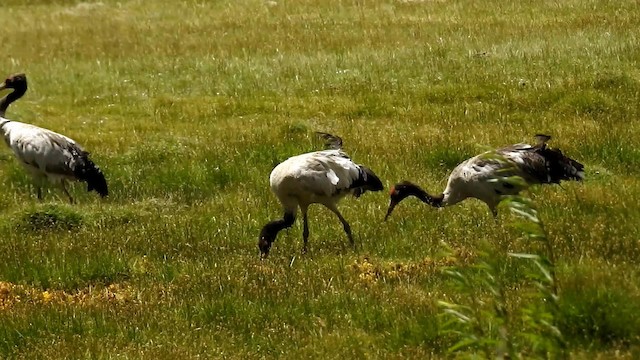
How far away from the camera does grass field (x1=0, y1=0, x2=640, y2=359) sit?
305 inches

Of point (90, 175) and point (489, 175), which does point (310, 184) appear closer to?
point (489, 175)

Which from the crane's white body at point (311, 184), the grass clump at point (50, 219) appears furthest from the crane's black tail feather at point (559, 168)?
the grass clump at point (50, 219)

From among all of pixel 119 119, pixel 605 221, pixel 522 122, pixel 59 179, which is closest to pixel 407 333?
pixel 605 221

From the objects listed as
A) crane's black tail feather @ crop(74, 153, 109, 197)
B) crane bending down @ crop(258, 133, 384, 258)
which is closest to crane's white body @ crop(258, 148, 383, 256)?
crane bending down @ crop(258, 133, 384, 258)

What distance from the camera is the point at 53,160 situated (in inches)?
→ 499

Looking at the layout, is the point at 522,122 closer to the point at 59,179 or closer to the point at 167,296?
the point at 59,179

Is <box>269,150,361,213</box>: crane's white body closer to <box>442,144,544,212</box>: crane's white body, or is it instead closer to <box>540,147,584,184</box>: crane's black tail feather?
<box>442,144,544,212</box>: crane's white body

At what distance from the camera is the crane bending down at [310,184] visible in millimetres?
10156

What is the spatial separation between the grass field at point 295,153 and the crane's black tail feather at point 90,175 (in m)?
0.18

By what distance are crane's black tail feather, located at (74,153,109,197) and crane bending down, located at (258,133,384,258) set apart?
10.1 ft

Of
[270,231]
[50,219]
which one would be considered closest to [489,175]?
[270,231]

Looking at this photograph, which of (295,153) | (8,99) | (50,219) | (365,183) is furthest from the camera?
(8,99)

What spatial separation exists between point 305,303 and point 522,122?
8.26m

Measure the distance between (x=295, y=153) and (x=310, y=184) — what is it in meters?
3.98
